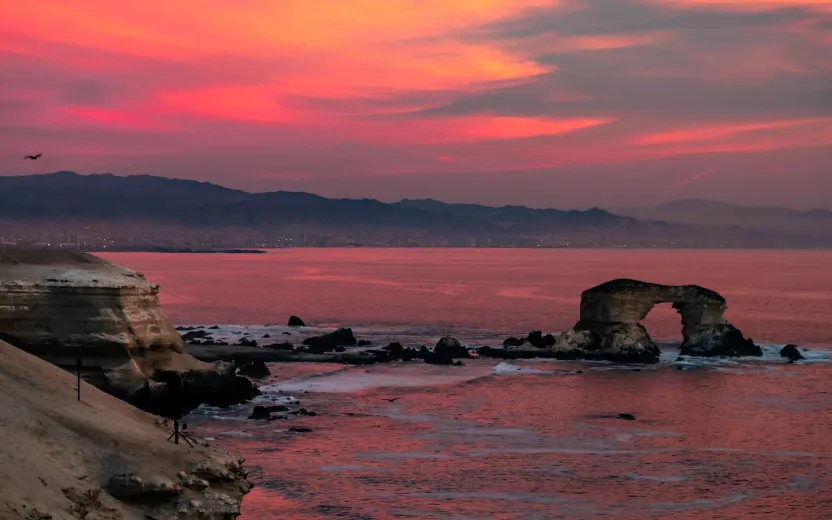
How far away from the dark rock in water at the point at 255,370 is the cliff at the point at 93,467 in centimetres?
4010

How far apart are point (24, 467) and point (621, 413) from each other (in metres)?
38.3

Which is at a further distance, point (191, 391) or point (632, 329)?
point (632, 329)

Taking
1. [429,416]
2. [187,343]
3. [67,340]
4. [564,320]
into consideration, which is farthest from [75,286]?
[564,320]

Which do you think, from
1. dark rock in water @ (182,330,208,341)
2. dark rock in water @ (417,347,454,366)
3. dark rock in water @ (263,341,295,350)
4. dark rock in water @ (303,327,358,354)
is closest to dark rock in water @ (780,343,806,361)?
dark rock in water @ (417,347,454,366)

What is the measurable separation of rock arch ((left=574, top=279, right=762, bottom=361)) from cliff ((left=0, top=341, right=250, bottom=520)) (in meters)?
58.8

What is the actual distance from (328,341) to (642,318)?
2381 cm

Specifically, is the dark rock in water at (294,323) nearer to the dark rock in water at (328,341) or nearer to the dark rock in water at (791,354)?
the dark rock in water at (328,341)

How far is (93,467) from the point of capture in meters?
22.8

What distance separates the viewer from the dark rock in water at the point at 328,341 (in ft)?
267

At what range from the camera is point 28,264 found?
1863 inches

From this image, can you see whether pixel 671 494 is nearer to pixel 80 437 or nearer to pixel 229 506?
pixel 229 506

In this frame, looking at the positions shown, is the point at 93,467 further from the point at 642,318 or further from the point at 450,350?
the point at 642,318

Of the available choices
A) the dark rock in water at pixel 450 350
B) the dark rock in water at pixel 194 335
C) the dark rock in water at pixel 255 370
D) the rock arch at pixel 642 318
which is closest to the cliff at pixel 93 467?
the dark rock in water at pixel 255 370

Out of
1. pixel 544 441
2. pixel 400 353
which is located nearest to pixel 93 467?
pixel 544 441
